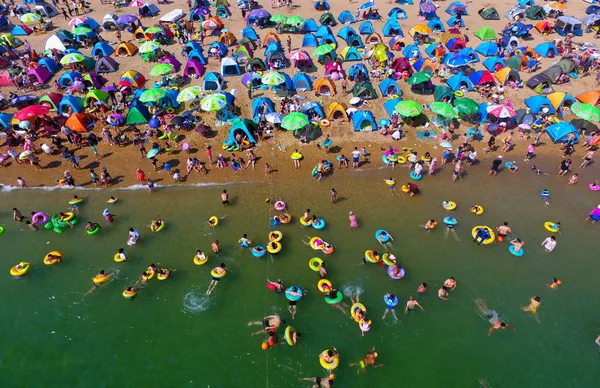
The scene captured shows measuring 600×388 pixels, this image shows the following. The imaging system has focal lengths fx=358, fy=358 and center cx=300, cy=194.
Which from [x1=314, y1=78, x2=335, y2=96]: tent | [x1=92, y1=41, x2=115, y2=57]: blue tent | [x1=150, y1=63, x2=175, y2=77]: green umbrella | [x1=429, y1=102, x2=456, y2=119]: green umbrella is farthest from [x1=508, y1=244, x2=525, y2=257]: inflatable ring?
[x1=92, y1=41, x2=115, y2=57]: blue tent

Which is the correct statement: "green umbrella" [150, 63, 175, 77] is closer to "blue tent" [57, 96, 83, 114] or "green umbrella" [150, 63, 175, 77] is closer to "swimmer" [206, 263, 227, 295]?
"blue tent" [57, 96, 83, 114]

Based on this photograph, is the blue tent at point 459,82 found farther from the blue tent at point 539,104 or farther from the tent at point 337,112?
the tent at point 337,112

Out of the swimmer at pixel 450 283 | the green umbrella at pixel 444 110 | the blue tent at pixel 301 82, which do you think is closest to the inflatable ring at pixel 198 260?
the swimmer at pixel 450 283

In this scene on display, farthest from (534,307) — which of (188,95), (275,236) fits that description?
(188,95)

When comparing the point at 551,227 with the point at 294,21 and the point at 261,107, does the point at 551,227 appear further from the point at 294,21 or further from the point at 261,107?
the point at 294,21

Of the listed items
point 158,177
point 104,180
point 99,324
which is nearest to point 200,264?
point 99,324

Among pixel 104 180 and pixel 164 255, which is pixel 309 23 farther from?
pixel 164 255
